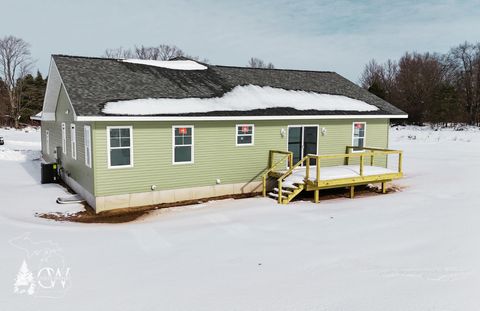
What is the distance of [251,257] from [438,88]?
59101 millimetres

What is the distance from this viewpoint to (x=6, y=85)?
5788 cm

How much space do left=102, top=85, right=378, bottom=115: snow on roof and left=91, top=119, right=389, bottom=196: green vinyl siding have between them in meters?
0.50

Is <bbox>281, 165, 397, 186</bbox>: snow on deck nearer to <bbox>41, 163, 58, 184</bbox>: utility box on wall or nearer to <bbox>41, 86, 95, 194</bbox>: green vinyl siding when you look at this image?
<bbox>41, 86, 95, 194</bbox>: green vinyl siding

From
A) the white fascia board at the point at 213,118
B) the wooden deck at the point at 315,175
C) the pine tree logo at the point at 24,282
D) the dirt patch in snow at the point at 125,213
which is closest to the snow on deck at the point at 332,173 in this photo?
the wooden deck at the point at 315,175

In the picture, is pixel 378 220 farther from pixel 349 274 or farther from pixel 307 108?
pixel 307 108

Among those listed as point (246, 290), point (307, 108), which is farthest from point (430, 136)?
point (246, 290)

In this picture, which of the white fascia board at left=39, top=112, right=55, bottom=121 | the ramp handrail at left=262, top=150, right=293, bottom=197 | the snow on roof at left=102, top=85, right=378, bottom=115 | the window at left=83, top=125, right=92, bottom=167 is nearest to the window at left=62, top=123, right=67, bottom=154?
the white fascia board at left=39, top=112, right=55, bottom=121

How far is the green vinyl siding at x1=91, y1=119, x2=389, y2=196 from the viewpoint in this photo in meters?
12.6

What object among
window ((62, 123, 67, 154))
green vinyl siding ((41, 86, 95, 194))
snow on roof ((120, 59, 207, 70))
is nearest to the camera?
green vinyl siding ((41, 86, 95, 194))

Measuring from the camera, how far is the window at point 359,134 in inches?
697

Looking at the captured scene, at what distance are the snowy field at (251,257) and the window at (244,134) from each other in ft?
7.88

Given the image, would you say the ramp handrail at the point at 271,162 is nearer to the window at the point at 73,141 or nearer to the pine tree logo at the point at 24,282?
the window at the point at 73,141

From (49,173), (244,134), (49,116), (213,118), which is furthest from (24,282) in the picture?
(49,116)

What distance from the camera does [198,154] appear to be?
14.1 m
